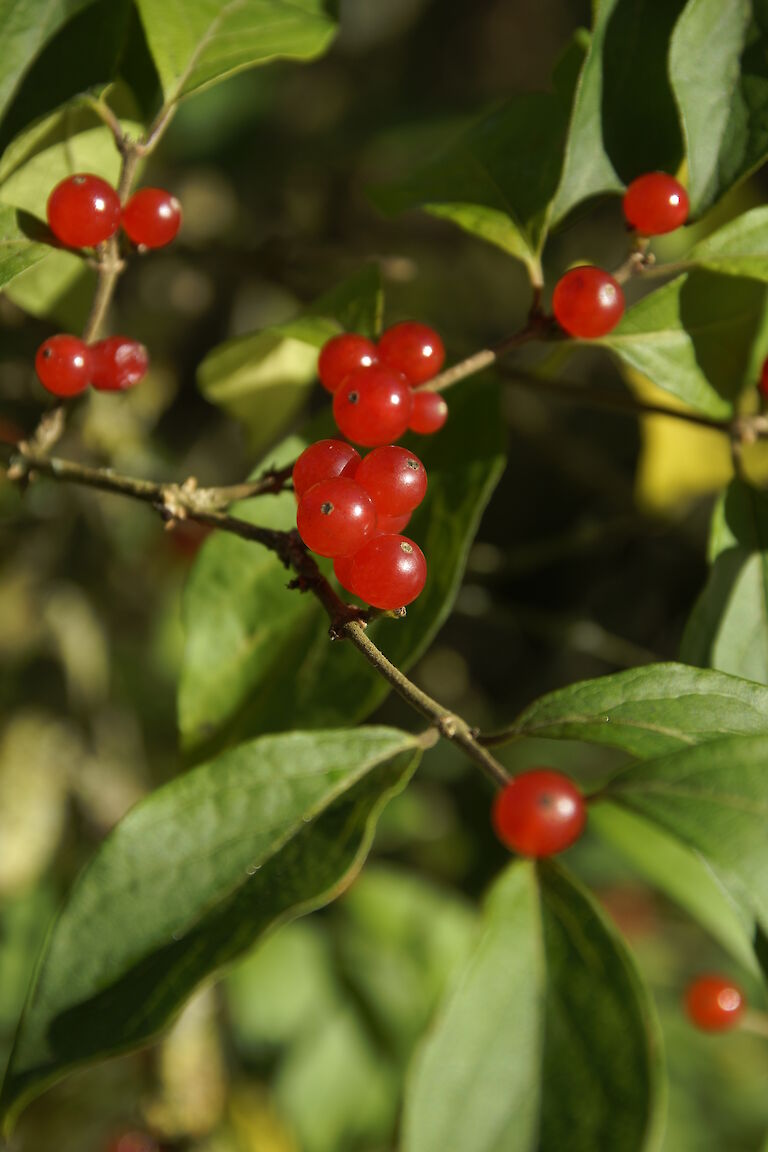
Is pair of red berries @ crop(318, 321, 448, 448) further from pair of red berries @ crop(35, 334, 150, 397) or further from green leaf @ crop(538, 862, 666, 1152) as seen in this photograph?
green leaf @ crop(538, 862, 666, 1152)

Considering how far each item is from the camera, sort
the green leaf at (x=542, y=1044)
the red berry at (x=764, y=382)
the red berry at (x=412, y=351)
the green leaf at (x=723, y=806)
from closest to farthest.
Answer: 1. the green leaf at (x=723, y=806)
2. the green leaf at (x=542, y=1044)
3. the red berry at (x=412, y=351)
4. the red berry at (x=764, y=382)

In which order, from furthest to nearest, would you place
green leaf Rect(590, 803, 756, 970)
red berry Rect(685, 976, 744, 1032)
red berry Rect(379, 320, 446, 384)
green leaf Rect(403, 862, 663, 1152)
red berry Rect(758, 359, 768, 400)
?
green leaf Rect(590, 803, 756, 970)
red berry Rect(685, 976, 744, 1032)
red berry Rect(758, 359, 768, 400)
red berry Rect(379, 320, 446, 384)
green leaf Rect(403, 862, 663, 1152)

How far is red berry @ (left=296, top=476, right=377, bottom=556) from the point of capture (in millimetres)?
630

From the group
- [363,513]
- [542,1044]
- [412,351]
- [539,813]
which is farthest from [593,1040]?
[412,351]

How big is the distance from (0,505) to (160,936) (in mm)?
1183

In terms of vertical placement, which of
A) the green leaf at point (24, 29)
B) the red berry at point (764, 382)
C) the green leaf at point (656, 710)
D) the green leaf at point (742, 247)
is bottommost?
the red berry at point (764, 382)

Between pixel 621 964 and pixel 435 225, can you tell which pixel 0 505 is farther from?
pixel 621 964

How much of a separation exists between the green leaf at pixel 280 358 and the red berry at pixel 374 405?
0.12 meters

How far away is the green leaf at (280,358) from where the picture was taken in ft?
2.73

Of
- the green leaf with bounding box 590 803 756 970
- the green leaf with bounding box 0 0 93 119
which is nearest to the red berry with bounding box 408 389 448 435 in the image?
the green leaf with bounding box 0 0 93 119

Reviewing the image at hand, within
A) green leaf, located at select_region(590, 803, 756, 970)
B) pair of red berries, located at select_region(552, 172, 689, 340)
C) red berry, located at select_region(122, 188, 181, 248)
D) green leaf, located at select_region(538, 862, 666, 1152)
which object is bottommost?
green leaf, located at select_region(590, 803, 756, 970)

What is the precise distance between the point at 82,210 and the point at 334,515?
1.09 ft

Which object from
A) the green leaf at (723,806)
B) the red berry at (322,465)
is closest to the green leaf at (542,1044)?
the green leaf at (723,806)

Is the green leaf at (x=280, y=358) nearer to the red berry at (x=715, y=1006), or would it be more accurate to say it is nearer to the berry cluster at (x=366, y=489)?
the berry cluster at (x=366, y=489)
